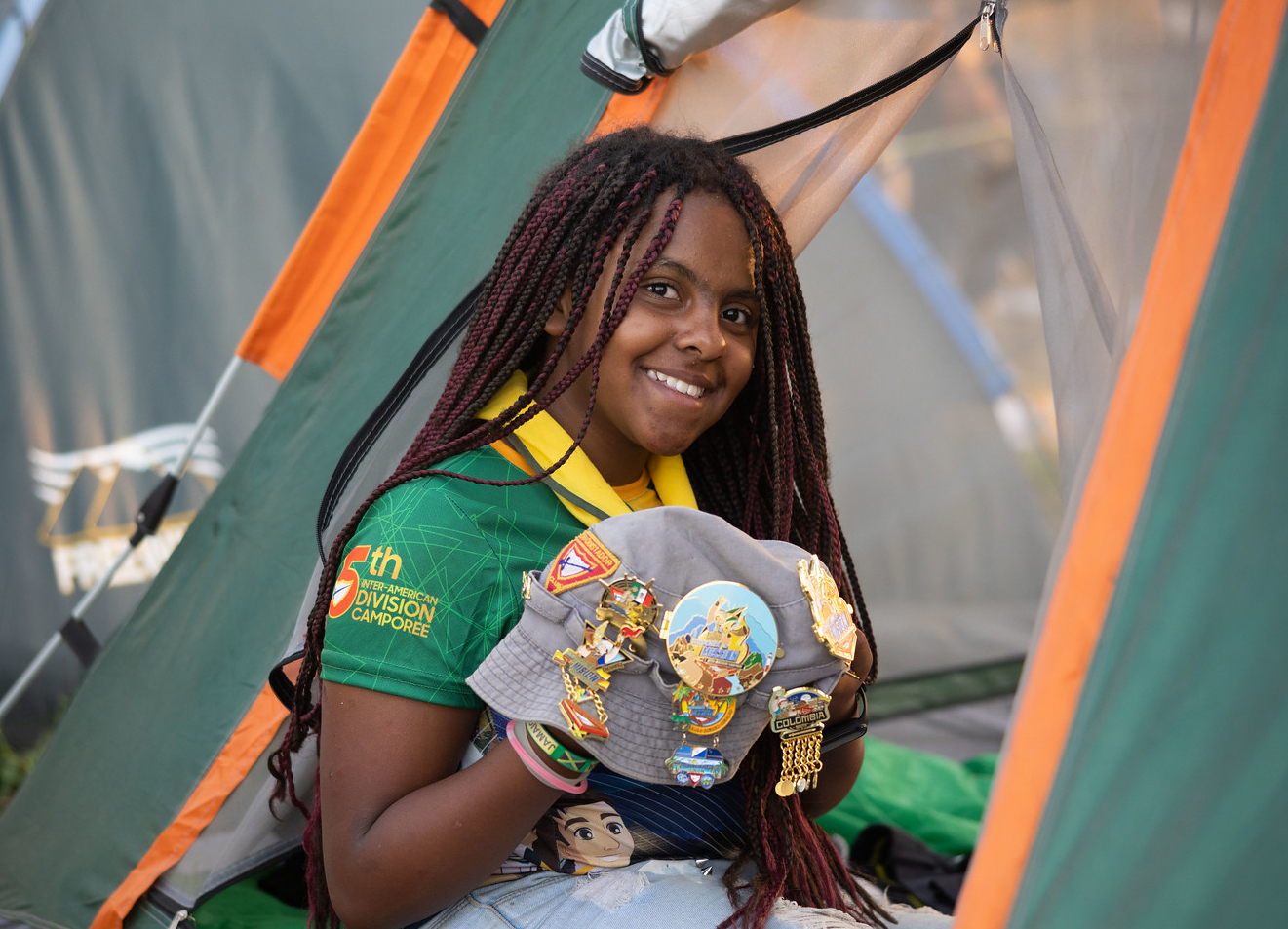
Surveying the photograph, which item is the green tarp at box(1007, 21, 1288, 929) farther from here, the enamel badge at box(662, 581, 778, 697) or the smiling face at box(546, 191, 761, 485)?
the smiling face at box(546, 191, 761, 485)

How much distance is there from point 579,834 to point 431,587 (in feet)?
0.87

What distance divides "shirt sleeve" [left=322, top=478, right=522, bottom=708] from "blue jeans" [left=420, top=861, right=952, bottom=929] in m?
0.18

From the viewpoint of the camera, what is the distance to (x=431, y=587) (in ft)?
3.35

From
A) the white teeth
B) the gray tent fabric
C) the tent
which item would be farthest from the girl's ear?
the gray tent fabric

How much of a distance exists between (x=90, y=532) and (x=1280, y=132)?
2386 mm

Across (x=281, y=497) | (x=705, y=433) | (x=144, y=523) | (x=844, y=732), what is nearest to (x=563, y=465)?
(x=705, y=433)

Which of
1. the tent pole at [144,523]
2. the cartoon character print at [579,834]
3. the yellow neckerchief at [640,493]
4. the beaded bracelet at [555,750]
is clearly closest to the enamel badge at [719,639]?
the beaded bracelet at [555,750]

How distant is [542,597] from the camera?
917 millimetres

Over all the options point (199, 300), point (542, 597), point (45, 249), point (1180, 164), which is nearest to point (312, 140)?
point (199, 300)

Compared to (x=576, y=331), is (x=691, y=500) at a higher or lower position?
lower

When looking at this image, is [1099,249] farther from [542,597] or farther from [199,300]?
[199,300]

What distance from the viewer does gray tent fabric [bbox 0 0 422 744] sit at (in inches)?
89.9

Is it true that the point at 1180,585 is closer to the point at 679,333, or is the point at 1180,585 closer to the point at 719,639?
the point at 719,639

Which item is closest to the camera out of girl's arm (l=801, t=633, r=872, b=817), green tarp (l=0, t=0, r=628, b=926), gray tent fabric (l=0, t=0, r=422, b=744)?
girl's arm (l=801, t=633, r=872, b=817)
